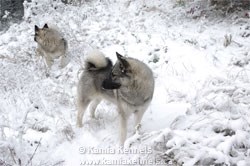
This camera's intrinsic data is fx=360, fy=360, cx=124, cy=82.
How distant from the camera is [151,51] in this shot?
7.18 metres

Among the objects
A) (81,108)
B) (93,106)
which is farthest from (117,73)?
(93,106)

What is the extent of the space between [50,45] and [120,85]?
4.47 m

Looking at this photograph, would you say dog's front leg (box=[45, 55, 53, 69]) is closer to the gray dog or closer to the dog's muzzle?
the gray dog

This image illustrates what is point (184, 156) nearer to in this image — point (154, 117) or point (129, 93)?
point (129, 93)

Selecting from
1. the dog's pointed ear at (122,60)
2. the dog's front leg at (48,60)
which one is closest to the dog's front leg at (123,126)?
the dog's pointed ear at (122,60)

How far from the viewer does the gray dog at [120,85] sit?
14.1 ft

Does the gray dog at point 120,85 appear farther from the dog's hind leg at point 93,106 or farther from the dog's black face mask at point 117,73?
the dog's hind leg at point 93,106

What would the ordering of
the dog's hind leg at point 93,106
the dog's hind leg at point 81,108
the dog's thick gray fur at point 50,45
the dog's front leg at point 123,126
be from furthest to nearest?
1. the dog's thick gray fur at point 50,45
2. the dog's hind leg at point 93,106
3. the dog's hind leg at point 81,108
4. the dog's front leg at point 123,126

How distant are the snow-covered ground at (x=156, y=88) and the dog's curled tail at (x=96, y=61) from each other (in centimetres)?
82

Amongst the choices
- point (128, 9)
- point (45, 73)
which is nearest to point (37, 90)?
point (45, 73)

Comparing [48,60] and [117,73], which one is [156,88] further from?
[48,60]

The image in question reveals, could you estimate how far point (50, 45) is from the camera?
8414 millimetres

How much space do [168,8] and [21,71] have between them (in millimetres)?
3852

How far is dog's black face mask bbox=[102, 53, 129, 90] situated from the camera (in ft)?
13.6
